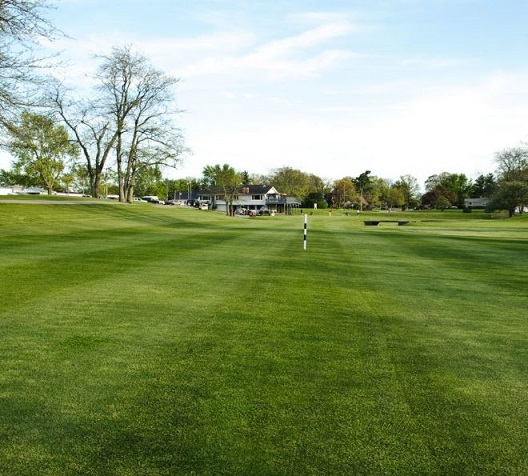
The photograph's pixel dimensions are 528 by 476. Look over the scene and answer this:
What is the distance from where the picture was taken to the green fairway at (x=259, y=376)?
136 inches

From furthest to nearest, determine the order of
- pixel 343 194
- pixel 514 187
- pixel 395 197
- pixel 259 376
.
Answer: pixel 395 197 < pixel 343 194 < pixel 514 187 < pixel 259 376

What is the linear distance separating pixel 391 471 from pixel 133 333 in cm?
400

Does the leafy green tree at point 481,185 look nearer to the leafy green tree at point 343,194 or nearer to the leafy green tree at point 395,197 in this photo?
the leafy green tree at point 395,197

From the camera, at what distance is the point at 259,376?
4934 millimetres

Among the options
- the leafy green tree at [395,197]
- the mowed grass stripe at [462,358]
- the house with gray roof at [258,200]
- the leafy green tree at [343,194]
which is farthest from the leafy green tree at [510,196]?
the mowed grass stripe at [462,358]

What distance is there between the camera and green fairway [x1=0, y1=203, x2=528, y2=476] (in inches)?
136

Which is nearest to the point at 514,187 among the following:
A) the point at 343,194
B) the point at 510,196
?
the point at 510,196

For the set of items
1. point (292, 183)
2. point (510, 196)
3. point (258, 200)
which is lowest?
point (258, 200)

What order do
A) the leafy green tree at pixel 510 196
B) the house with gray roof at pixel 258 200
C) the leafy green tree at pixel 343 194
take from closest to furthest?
the leafy green tree at pixel 510 196 → the house with gray roof at pixel 258 200 → the leafy green tree at pixel 343 194

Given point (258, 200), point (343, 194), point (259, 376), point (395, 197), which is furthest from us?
point (395, 197)

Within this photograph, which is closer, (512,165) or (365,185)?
(512,165)

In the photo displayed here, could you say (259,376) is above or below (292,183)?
below

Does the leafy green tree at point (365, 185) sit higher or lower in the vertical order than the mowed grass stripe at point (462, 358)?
higher

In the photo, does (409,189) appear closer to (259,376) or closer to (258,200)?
(258,200)
